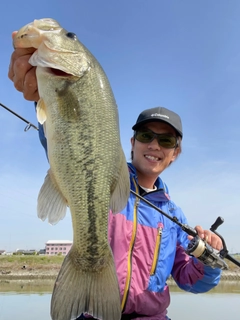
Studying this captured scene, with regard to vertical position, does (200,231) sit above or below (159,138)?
below

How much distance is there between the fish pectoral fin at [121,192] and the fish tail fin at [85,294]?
0.42 metres

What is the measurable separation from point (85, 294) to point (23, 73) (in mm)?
1662

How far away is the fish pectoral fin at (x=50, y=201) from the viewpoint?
2.29 meters

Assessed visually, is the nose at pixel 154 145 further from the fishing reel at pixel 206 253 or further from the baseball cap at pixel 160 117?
the fishing reel at pixel 206 253

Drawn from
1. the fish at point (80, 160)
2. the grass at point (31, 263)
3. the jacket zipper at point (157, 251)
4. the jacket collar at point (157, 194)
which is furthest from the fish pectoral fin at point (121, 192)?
the grass at point (31, 263)

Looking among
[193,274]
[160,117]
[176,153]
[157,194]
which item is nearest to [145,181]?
[157,194]

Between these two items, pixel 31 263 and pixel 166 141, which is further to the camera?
pixel 31 263

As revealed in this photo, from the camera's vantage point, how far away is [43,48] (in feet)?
7.58

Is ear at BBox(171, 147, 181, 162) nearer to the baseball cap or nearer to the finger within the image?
the baseball cap

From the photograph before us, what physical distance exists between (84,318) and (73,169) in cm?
158

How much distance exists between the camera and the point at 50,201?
2299mm

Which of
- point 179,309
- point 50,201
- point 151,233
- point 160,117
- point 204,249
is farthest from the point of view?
point 179,309

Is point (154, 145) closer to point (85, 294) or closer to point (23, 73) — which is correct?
point (23, 73)

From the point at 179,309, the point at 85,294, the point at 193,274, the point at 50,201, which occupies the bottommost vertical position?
the point at 179,309
